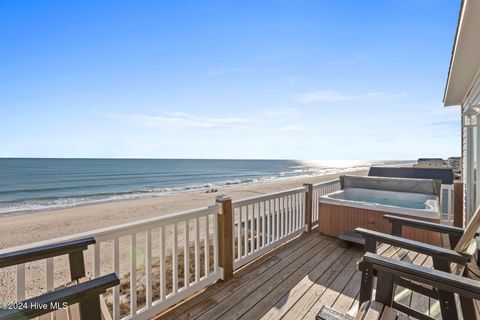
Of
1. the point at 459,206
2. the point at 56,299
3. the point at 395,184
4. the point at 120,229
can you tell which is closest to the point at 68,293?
the point at 56,299

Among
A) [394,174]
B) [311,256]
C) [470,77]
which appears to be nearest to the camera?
[470,77]

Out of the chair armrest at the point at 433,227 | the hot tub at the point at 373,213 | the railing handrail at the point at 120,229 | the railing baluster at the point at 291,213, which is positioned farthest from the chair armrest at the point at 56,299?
the hot tub at the point at 373,213

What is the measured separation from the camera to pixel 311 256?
11.1ft

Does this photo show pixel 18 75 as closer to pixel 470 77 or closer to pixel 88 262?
pixel 88 262

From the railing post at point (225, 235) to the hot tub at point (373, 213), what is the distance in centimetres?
223

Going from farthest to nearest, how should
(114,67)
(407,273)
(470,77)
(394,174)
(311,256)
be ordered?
(114,67) < (394,174) < (311,256) < (470,77) < (407,273)

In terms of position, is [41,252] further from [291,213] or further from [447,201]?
[447,201]

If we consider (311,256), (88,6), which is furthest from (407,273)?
(88,6)

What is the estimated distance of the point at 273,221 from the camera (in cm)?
360

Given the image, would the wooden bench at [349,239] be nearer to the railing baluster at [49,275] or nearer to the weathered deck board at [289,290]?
the weathered deck board at [289,290]

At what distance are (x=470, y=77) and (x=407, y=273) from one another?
10.5ft

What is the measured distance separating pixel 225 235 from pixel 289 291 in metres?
0.88

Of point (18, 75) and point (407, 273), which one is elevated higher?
point (18, 75)

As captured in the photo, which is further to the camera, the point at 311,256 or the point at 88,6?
the point at 88,6
